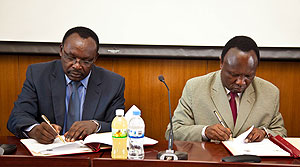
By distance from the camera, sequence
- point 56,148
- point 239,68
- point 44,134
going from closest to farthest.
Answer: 1. point 56,148
2. point 44,134
3. point 239,68

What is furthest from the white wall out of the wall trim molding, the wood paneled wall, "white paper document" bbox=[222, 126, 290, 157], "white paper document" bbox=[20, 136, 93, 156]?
"white paper document" bbox=[20, 136, 93, 156]

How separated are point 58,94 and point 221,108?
1096mm

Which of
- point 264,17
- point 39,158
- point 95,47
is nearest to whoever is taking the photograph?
point 39,158

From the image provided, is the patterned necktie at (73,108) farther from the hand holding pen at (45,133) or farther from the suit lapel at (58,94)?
the hand holding pen at (45,133)

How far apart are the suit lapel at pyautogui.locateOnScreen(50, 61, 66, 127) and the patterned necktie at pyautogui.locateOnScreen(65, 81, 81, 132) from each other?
0.04 metres

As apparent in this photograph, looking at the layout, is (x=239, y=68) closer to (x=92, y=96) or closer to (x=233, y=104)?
(x=233, y=104)

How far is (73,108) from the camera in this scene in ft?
6.65

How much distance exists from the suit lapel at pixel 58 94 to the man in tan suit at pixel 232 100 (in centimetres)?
72

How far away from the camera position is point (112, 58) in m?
2.75

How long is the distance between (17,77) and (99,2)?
3.35 feet

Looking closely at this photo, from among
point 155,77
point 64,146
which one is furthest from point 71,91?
point 155,77

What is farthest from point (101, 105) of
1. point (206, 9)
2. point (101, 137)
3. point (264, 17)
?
point (264, 17)

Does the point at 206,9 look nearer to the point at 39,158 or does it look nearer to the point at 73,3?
the point at 73,3

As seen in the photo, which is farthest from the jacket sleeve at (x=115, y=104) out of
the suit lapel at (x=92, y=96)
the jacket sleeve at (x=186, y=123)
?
the jacket sleeve at (x=186, y=123)
